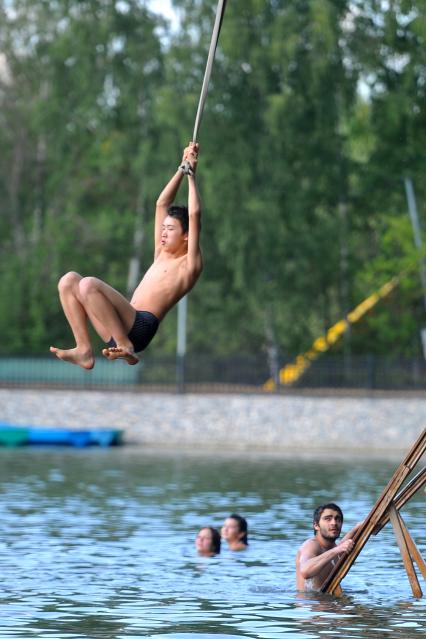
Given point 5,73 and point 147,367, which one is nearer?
point 147,367

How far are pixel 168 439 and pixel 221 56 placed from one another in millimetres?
12848

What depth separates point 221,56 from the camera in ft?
176

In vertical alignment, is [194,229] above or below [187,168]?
below

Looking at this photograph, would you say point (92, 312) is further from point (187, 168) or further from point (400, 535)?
point (400, 535)

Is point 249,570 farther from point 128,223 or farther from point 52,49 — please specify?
point 128,223

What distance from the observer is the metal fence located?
50125 mm

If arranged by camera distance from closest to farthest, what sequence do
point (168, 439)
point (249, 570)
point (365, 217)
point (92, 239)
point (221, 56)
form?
point (249, 570)
point (168, 439)
point (221, 56)
point (365, 217)
point (92, 239)

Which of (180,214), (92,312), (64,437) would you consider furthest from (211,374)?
(92,312)

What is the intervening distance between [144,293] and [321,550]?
692 centimetres

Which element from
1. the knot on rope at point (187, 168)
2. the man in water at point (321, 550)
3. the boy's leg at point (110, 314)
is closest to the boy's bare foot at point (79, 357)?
the boy's leg at point (110, 314)

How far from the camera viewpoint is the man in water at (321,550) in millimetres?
19484

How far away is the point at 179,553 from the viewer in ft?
84.0

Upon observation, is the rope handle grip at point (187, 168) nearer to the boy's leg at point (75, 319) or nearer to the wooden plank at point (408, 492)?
the boy's leg at point (75, 319)

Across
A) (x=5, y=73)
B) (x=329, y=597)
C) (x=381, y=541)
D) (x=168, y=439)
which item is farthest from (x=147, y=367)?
(x=329, y=597)
